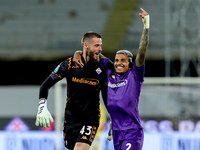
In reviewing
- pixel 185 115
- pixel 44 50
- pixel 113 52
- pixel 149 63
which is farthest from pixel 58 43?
pixel 185 115

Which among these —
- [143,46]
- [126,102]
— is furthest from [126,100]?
[143,46]

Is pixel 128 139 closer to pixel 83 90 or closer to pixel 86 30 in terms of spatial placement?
pixel 83 90

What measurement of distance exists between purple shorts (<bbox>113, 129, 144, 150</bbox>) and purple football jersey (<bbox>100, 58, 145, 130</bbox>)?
4 cm

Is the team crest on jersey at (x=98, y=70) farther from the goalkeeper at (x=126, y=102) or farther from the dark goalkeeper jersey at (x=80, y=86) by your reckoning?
the goalkeeper at (x=126, y=102)

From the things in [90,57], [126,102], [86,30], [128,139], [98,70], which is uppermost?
[86,30]

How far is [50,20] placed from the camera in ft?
52.9

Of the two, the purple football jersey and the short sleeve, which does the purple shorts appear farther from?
the short sleeve

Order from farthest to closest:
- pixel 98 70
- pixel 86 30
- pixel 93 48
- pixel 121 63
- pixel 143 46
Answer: pixel 86 30 < pixel 98 70 < pixel 93 48 < pixel 121 63 < pixel 143 46

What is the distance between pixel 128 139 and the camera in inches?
182

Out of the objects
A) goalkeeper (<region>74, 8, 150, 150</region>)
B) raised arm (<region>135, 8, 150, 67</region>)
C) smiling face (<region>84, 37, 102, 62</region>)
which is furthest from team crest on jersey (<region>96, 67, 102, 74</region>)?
raised arm (<region>135, 8, 150, 67</region>)

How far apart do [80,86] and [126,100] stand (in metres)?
0.64

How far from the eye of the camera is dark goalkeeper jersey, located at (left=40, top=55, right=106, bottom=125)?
16.8 feet

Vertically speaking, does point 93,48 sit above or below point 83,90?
above

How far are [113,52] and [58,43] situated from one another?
1895mm
